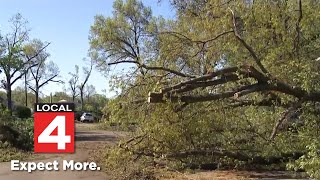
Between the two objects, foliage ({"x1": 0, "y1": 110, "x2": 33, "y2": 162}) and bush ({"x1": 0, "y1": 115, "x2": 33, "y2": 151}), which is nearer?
foliage ({"x1": 0, "y1": 110, "x2": 33, "y2": 162})

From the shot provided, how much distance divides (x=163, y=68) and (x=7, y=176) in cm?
666

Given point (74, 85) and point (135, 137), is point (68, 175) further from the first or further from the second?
point (74, 85)

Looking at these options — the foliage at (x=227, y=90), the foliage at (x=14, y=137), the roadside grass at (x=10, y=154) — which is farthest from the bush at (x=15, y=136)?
the foliage at (x=227, y=90)

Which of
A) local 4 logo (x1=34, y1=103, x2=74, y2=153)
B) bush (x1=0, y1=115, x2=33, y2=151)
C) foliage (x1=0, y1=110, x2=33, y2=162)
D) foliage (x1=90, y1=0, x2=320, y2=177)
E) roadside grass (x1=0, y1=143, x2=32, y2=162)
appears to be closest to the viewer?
foliage (x1=90, y1=0, x2=320, y2=177)

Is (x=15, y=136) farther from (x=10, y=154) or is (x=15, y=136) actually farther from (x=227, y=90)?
(x=227, y=90)

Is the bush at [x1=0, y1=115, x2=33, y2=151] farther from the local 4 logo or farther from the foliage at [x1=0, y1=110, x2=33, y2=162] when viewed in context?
the local 4 logo

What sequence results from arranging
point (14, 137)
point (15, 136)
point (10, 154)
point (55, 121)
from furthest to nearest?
point (15, 136), point (14, 137), point (10, 154), point (55, 121)

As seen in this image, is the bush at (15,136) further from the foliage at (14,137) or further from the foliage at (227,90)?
the foliage at (227,90)

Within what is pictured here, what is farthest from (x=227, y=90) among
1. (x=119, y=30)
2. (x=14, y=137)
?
(x=119, y=30)

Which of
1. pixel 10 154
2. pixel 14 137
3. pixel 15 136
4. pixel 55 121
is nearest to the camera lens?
pixel 55 121

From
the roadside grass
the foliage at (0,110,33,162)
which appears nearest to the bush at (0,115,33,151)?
the foliage at (0,110,33,162)

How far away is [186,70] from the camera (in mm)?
12672

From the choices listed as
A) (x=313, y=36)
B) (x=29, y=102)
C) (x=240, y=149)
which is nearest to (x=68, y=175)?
(x=240, y=149)

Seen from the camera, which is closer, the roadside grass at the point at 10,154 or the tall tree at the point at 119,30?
the roadside grass at the point at 10,154
